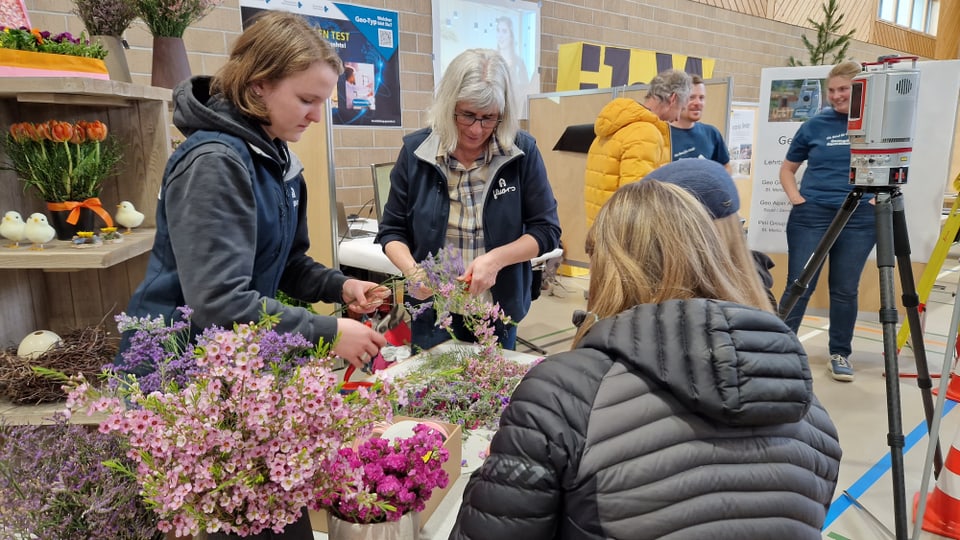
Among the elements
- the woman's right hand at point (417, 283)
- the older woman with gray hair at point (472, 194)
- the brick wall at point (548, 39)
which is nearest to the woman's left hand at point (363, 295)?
the woman's right hand at point (417, 283)

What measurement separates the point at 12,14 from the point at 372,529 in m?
1.71

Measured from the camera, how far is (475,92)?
182cm

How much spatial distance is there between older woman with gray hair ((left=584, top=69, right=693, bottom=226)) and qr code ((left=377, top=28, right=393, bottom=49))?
2058mm

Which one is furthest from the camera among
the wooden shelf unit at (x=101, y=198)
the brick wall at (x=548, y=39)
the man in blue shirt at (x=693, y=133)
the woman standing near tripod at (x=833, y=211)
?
the brick wall at (x=548, y=39)

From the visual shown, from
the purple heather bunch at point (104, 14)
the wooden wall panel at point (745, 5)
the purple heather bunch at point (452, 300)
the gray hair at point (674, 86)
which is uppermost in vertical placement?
the wooden wall panel at point (745, 5)

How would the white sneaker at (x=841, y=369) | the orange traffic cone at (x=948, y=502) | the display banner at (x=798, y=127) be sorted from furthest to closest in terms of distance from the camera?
1. the white sneaker at (x=841, y=369)
2. the display banner at (x=798, y=127)
3. the orange traffic cone at (x=948, y=502)

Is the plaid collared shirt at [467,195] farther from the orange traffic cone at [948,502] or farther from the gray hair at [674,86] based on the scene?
the gray hair at [674,86]

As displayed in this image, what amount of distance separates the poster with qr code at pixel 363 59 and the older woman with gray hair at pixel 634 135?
194 cm

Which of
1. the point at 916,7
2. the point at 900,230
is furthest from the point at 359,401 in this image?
the point at 916,7

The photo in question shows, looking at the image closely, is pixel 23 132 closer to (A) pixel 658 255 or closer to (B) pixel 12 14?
(B) pixel 12 14

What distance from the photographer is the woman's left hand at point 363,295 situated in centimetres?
138

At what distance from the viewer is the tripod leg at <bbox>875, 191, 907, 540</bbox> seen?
1745 mm

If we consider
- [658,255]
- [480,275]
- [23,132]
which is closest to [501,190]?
[480,275]

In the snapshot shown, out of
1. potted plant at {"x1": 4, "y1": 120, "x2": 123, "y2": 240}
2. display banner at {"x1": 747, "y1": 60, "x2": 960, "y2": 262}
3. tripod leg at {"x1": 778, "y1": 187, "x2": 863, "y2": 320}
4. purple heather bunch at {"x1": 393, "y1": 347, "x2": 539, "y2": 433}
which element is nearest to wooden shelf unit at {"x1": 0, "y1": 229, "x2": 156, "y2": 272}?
potted plant at {"x1": 4, "y1": 120, "x2": 123, "y2": 240}
